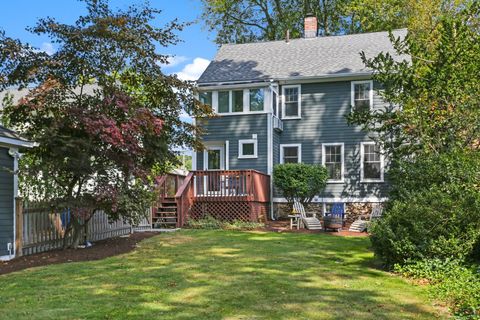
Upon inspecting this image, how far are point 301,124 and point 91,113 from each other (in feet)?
36.8

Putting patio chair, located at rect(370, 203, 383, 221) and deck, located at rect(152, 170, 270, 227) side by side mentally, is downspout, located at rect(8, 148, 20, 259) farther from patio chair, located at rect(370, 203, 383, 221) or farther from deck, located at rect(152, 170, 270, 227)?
patio chair, located at rect(370, 203, 383, 221)

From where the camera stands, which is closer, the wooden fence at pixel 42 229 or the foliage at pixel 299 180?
the wooden fence at pixel 42 229

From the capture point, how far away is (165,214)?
51.5 ft

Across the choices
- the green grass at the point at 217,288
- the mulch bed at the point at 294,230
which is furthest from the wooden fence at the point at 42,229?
the mulch bed at the point at 294,230

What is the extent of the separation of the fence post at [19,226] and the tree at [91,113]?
487mm

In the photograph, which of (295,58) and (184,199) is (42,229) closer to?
Answer: (184,199)

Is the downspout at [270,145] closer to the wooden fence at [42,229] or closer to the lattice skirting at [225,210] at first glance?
the lattice skirting at [225,210]

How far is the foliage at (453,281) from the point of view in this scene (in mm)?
5414

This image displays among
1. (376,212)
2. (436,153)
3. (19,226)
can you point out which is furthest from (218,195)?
(436,153)

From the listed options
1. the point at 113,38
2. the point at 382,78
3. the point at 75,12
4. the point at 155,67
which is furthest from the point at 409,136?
the point at 75,12

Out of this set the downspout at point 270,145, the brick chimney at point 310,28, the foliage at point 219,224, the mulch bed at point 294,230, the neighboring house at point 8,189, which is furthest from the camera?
the brick chimney at point 310,28

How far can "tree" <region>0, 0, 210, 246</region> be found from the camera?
9.67m

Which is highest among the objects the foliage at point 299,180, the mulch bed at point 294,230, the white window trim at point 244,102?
the white window trim at point 244,102

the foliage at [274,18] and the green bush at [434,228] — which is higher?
the foliage at [274,18]
